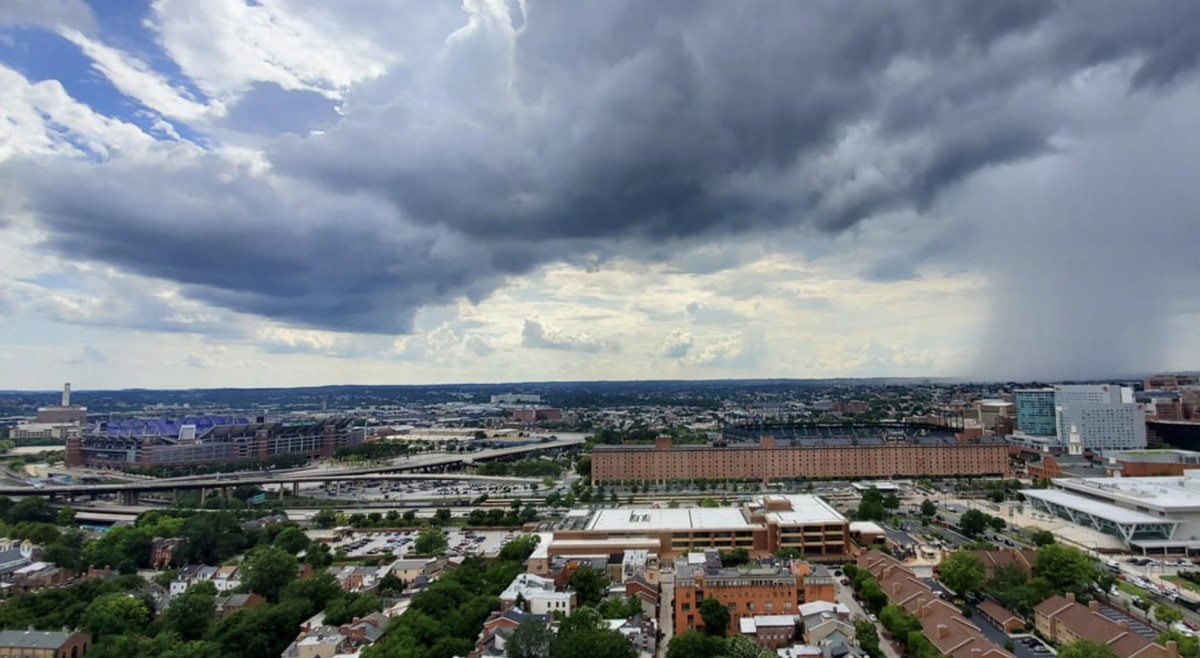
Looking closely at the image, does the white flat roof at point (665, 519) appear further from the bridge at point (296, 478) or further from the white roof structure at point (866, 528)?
the bridge at point (296, 478)

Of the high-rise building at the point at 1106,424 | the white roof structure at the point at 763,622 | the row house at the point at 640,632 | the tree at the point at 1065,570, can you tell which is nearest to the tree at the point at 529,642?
the row house at the point at 640,632

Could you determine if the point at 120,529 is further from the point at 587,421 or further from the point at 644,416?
the point at 644,416

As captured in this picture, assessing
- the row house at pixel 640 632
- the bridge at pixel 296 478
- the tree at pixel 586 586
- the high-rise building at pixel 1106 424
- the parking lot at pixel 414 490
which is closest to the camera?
the row house at pixel 640 632

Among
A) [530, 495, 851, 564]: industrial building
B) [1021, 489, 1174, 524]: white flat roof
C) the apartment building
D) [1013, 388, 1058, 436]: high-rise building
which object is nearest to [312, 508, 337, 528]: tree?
[530, 495, 851, 564]: industrial building

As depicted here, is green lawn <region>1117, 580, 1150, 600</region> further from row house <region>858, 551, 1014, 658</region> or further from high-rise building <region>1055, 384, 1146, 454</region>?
high-rise building <region>1055, 384, 1146, 454</region>

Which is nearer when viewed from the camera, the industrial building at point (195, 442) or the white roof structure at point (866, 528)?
the white roof structure at point (866, 528)

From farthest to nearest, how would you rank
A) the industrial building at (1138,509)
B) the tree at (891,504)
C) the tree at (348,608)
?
the tree at (891,504) → the industrial building at (1138,509) → the tree at (348,608)

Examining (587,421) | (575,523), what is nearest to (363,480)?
(575,523)
